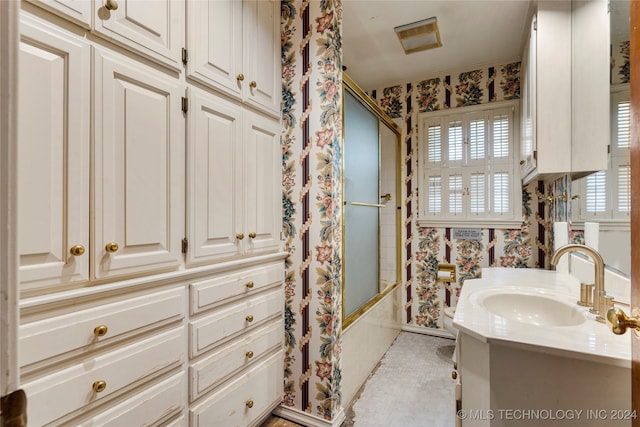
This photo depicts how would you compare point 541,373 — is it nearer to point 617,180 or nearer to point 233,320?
point 617,180

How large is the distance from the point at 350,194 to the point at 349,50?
51.1 inches

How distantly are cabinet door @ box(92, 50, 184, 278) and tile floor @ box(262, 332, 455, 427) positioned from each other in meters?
1.26

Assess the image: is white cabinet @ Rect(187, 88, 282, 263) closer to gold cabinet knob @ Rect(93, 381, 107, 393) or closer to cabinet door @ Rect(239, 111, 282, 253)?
cabinet door @ Rect(239, 111, 282, 253)

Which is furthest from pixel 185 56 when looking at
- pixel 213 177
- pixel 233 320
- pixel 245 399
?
pixel 245 399

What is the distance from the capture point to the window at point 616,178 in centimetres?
128

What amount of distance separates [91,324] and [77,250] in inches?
8.8

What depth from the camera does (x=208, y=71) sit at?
4.42ft

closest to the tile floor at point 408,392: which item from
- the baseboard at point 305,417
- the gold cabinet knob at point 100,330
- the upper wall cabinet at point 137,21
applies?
the baseboard at point 305,417

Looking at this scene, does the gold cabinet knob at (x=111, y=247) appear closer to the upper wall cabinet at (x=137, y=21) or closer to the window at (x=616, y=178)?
the upper wall cabinet at (x=137, y=21)

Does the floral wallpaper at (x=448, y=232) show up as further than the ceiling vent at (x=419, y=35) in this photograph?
Yes

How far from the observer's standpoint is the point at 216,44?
1.38 metres

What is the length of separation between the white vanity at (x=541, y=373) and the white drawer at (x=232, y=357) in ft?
3.07

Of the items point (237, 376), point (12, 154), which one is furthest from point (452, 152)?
point (12, 154)

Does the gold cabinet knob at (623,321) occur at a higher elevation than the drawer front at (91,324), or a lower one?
higher
